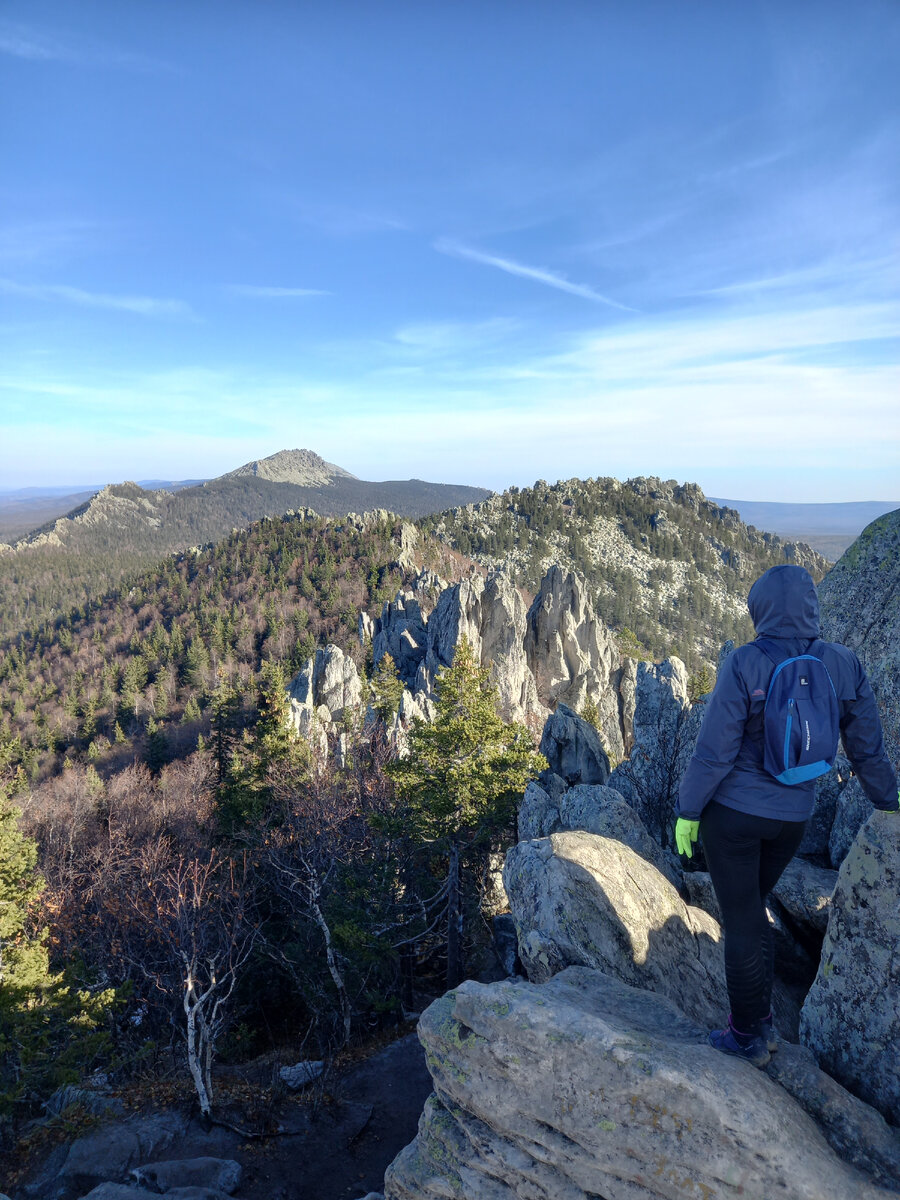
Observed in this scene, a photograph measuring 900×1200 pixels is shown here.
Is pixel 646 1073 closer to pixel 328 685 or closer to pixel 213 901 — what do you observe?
pixel 213 901

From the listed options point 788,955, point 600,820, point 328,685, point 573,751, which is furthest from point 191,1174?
point 328,685

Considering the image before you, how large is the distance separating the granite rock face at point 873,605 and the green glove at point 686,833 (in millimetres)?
6327

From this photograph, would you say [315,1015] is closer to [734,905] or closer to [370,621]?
[734,905]

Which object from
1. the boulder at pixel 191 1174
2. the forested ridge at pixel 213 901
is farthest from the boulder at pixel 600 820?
the boulder at pixel 191 1174

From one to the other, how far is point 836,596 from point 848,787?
12.6 ft

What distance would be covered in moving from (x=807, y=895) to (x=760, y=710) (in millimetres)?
7118

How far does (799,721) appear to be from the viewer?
176 inches

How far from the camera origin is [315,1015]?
18.7 meters

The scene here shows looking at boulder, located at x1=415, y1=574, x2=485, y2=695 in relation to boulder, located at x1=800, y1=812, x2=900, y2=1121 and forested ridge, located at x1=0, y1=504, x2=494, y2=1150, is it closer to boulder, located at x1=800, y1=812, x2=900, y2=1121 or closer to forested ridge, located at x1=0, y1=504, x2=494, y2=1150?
forested ridge, located at x1=0, y1=504, x2=494, y2=1150

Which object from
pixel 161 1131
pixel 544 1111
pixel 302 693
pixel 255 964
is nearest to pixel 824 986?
pixel 544 1111

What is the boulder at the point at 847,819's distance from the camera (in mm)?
10234

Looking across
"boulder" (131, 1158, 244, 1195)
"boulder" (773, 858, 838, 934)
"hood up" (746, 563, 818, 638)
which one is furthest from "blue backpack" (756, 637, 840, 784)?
"boulder" (131, 1158, 244, 1195)

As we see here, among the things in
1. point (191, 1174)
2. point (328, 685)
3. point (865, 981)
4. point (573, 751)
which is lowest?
point (328, 685)

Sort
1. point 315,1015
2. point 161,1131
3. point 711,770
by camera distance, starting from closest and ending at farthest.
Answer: point 711,770 → point 161,1131 → point 315,1015
